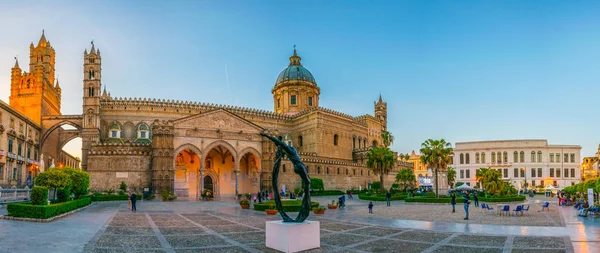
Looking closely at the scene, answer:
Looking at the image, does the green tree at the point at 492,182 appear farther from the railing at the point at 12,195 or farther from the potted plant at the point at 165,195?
the railing at the point at 12,195

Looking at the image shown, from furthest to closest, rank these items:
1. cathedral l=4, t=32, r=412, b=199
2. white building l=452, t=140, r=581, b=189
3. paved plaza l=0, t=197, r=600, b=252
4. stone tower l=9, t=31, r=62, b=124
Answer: white building l=452, t=140, r=581, b=189
stone tower l=9, t=31, r=62, b=124
cathedral l=4, t=32, r=412, b=199
paved plaza l=0, t=197, r=600, b=252

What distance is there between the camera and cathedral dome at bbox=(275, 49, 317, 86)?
7462cm

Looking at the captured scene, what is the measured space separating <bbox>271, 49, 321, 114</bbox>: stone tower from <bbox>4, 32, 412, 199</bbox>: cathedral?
0.18 meters

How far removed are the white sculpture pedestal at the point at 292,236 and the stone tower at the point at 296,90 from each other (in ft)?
199

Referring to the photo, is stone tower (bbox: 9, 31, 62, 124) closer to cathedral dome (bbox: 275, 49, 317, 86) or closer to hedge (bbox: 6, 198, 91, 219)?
cathedral dome (bbox: 275, 49, 317, 86)

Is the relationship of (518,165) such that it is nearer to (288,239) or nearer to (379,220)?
(379,220)

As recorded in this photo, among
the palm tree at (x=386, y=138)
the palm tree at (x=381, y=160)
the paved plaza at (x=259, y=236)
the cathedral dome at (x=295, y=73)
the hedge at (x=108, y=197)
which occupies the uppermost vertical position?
the cathedral dome at (x=295, y=73)

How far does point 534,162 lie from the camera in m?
81.5

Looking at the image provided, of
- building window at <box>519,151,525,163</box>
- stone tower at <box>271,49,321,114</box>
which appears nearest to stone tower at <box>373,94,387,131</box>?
stone tower at <box>271,49,321,114</box>

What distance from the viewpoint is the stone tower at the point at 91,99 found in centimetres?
5076

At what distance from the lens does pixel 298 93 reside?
73.7 m

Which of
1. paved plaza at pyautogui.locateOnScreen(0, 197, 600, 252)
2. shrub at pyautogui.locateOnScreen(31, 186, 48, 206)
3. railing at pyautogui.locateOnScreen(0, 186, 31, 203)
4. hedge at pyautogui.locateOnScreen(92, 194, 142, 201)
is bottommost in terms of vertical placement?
hedge at pyautogui.locateOnScreen(92, 194, 142, 201)

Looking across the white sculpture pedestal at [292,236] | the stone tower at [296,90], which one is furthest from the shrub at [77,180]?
the stone tower at [296,90]

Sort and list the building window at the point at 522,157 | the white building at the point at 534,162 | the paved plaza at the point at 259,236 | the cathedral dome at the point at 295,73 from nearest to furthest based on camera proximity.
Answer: the paved plaza at the point at 259,236 → the cathedral dome at the point at 295,73 → the white building at the point at 534,162 → the building window at the point at 522,157
